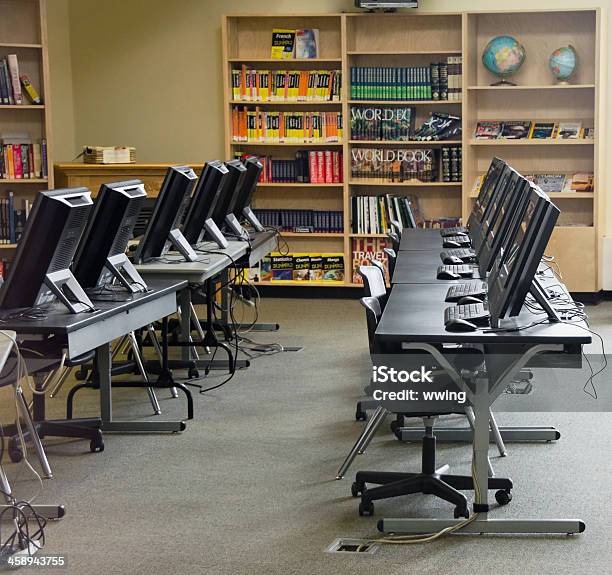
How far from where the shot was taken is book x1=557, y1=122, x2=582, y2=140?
8531mm

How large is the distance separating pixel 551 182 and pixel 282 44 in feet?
7.81

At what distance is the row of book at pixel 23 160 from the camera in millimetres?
8156

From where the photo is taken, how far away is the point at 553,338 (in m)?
3.62

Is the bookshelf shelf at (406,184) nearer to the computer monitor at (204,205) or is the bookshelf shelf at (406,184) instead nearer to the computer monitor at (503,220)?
the computer monitor at (204,205)

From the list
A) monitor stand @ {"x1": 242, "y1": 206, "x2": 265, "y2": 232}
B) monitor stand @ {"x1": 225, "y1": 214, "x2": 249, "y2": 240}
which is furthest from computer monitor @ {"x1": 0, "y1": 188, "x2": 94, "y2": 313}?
monitor stand @ {"x1": 242, "y1": 206, "x2": 265, "y2": 232}

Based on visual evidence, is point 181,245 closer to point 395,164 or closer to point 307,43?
point 395,164

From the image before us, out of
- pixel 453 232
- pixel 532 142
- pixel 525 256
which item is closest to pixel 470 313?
pixel 525 256

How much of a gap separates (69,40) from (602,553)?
23.5 ft

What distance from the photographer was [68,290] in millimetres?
4504

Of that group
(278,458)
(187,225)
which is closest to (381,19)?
(187,225)

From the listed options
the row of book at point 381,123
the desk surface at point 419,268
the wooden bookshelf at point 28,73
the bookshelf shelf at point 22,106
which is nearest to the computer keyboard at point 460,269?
the desk surface at point 419,268

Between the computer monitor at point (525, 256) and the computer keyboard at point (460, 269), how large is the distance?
1.21m

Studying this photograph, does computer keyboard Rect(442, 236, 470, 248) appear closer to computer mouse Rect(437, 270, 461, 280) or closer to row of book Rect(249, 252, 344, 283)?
computer mouse Rect(437, 270, 461, 280)

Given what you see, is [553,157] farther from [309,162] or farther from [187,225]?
[187,225]
